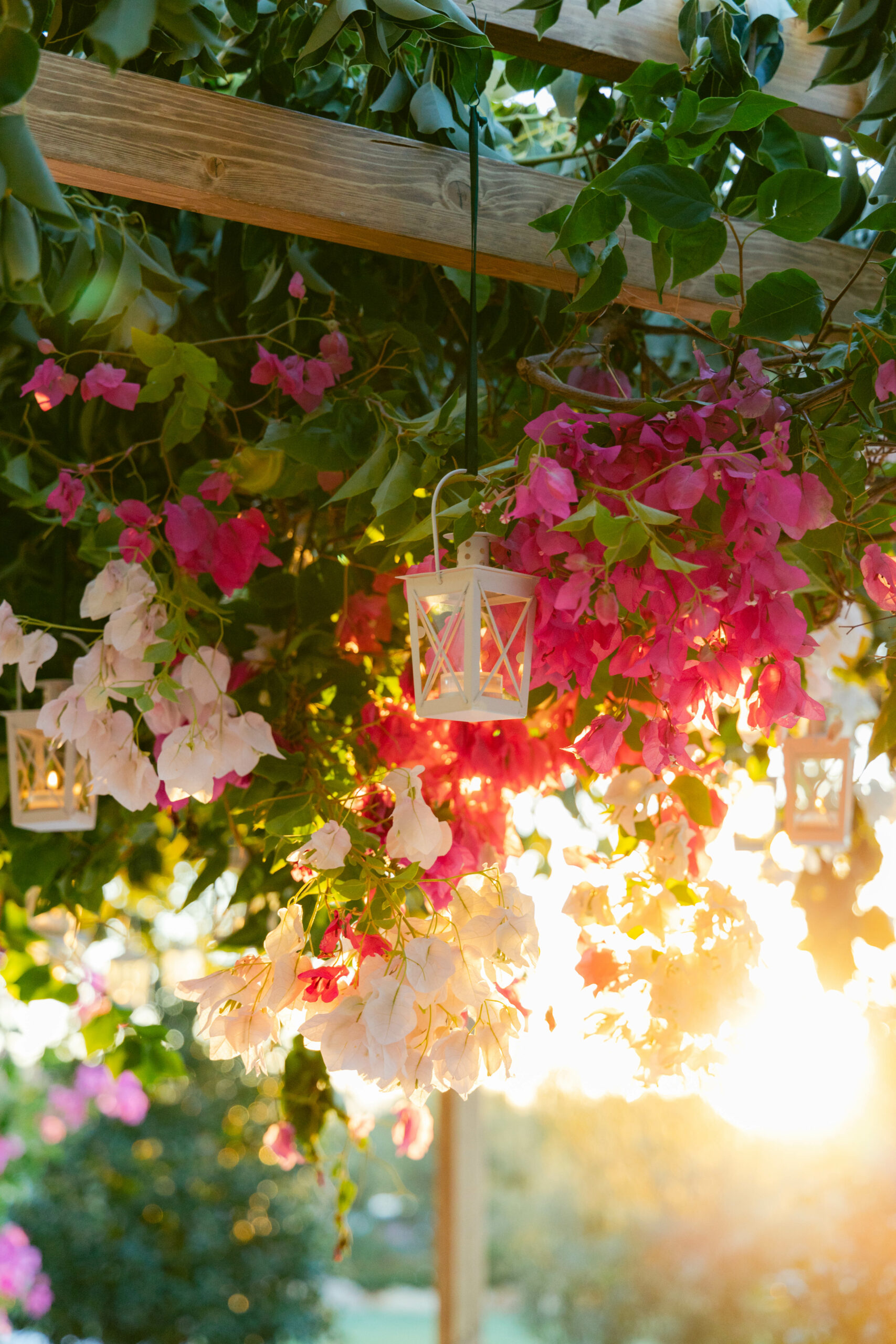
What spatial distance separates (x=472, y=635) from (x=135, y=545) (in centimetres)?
36

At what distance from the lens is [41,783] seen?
51.3 inches

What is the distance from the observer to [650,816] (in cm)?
126

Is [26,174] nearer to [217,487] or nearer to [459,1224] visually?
[217,487]

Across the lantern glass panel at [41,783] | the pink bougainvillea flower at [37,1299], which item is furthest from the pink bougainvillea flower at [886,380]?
the pink bougainvillea flower at [37,1299]

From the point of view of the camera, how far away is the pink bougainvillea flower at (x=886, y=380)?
2.82 feet

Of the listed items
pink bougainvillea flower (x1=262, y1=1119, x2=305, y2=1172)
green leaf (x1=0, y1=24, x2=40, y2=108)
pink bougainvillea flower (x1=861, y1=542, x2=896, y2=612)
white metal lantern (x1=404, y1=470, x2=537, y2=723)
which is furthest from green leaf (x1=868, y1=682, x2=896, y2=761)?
pink bougainvillea flower (x1=262, y1=1119, x2=305, y2=1172)

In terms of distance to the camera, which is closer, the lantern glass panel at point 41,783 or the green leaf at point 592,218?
the green leaf at point 592,218

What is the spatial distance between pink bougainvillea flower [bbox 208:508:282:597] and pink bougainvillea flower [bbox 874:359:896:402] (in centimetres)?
54

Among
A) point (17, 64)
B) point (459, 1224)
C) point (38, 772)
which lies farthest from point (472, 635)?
point (459, 1224)

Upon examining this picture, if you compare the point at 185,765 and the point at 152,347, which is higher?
the point at 152,347

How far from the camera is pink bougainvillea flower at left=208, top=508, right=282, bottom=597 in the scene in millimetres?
1130

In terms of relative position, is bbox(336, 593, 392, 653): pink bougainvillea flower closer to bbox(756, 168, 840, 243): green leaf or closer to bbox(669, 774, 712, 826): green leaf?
bbox(669, 774, 712, 826): green leaf

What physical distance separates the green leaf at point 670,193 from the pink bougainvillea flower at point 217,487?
0.48 m

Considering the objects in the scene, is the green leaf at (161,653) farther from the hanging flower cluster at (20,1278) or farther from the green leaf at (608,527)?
the hanging flower cluster at (20,1278)
